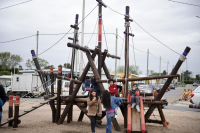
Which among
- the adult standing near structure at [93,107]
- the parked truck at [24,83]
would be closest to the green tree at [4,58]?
the parked truck at [24,83]

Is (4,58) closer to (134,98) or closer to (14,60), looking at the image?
(14,60)

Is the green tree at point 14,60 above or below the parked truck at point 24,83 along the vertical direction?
above

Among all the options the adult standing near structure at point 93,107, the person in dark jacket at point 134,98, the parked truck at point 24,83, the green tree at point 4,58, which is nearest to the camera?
the adult standing near structure at point 93,107

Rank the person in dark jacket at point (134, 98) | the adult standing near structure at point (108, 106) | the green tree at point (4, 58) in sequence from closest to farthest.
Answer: the adult standing near structure at point (108, 106), the person in dark jacket at point (134, 98), the green tree at point (4, 58)

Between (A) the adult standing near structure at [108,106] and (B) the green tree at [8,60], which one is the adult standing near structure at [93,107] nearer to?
(A) the adult standing near structure at [108,106]

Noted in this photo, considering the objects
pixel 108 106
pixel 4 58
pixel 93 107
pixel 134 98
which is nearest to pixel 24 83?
pixel 134 98

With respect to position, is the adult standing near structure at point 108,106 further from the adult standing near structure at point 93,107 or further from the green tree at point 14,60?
the green tree at point 14,60

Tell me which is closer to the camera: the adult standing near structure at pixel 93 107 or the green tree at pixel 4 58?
the adult standing near structure at pixel 93 107

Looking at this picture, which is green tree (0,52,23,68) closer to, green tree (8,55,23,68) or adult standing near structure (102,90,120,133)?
green tree (8,55,23,68)

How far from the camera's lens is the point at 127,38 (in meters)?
9.08

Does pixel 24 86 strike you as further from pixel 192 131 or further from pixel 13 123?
pixel 192 131

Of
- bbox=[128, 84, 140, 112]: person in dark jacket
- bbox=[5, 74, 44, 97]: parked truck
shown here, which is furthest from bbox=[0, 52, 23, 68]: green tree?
bbox=[128, 84, 140, 112]: person in dark jacket

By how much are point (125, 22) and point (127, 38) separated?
723 millimetres

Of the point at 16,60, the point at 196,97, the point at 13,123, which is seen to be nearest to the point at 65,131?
the point at 13,123
